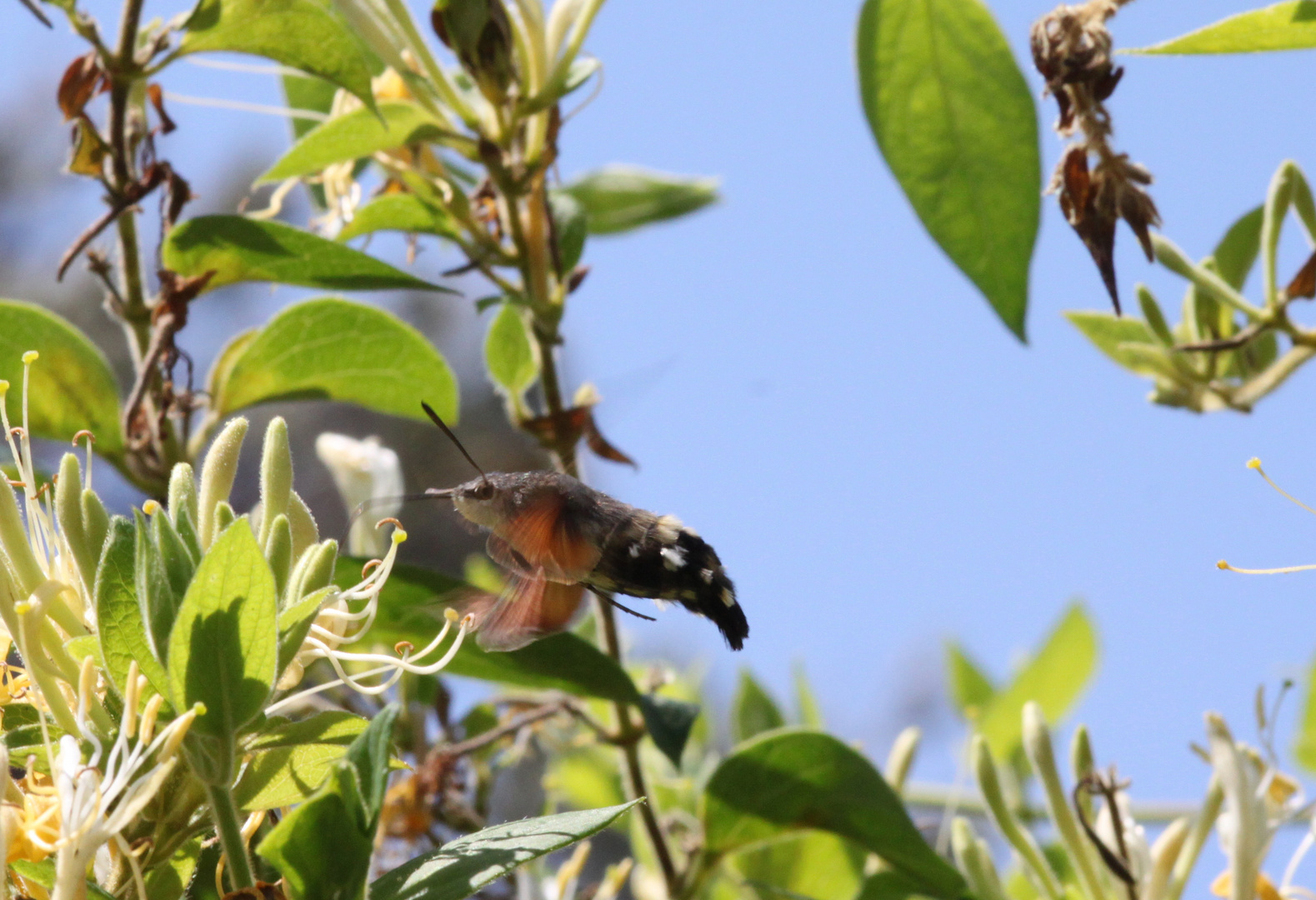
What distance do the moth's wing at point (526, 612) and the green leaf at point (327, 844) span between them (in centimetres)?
29

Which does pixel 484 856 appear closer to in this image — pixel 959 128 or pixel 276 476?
pixel 276 476

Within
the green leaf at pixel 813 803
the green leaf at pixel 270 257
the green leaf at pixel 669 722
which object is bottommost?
the green leaf at pixel 813 803

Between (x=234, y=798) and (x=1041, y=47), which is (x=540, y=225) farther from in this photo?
(x=234, y=798)

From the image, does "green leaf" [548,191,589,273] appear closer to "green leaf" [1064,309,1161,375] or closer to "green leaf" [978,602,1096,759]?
"green leaf" [1064,309,1161,375]

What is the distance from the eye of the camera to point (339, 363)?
4.19 ft

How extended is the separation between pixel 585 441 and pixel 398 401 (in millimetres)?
176

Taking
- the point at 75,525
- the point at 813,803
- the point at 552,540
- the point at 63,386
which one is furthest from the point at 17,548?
the point at 813,803

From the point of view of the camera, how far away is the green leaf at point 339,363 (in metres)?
1.24

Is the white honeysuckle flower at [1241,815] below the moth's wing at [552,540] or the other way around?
below

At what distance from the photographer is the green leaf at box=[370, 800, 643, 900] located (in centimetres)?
64

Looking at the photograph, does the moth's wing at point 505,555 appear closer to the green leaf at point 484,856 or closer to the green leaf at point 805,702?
the green leaf at point 484,856

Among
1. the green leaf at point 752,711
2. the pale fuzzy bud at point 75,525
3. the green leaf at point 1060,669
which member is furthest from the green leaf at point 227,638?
the green leaf at point 1060,669

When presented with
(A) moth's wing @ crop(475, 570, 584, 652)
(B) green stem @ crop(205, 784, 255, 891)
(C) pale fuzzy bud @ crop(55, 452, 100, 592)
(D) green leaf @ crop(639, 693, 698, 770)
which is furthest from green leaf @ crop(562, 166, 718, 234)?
(B) green stem @ crop(205, 784, 255, 891)

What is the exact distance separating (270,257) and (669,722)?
20.3 inches
